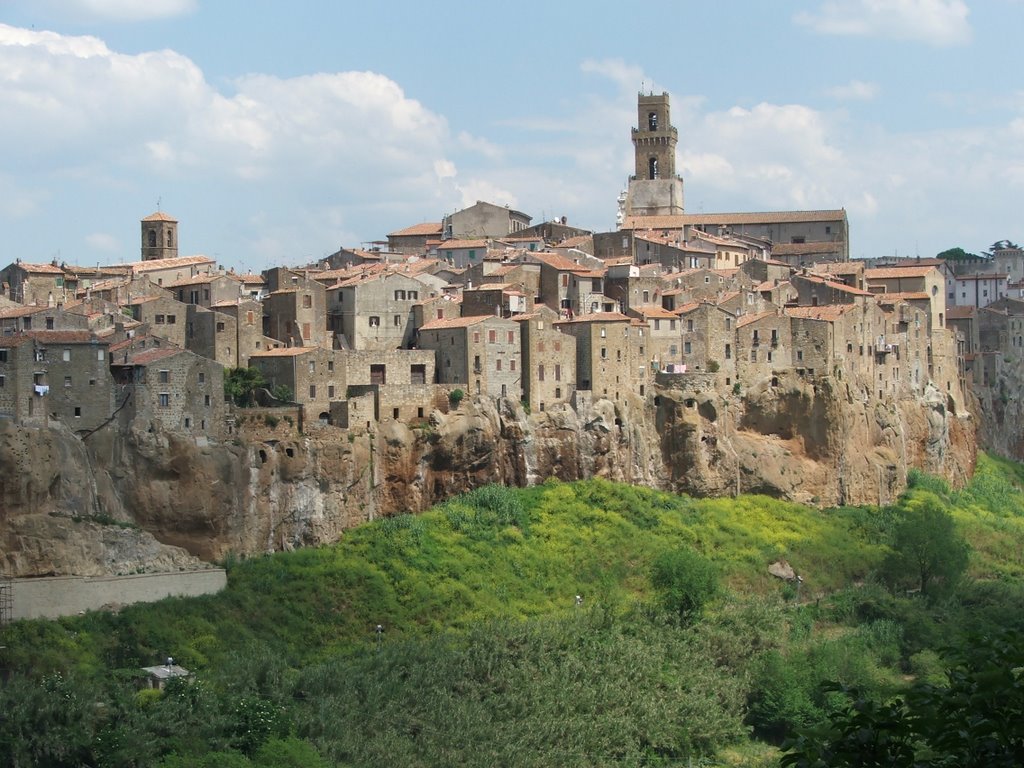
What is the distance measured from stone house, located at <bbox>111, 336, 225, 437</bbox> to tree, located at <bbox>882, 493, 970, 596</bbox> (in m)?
25.8

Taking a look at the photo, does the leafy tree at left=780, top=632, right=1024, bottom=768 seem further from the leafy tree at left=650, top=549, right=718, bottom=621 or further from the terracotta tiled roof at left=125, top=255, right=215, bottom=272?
the terracotta tiled roof at left=125, top=255, right=215, bottom=272

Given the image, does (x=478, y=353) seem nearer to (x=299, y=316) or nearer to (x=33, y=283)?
(x=299, y=316)

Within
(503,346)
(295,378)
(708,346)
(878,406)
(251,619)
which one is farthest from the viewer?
(878,406)

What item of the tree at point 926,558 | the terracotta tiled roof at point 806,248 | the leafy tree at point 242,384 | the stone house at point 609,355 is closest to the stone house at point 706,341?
the stone house at point 609,355

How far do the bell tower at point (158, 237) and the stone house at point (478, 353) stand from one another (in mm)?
21458

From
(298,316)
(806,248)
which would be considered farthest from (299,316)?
(806,248)

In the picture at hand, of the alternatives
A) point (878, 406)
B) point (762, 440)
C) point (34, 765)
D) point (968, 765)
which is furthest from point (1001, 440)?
point (968, 765)

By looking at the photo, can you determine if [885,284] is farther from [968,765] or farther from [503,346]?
[968,765]

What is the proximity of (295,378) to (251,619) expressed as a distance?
29.6 ft

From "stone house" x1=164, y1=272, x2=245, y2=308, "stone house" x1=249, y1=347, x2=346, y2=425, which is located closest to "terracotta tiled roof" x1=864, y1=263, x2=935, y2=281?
"stone house" x1=164, y1=272, x2=245, y2=308

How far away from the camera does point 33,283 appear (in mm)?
65625

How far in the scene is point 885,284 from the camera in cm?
7888

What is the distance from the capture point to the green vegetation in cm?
4172

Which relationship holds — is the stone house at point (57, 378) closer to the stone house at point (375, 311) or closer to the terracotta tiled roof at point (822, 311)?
the stone house at point (375, 311)
